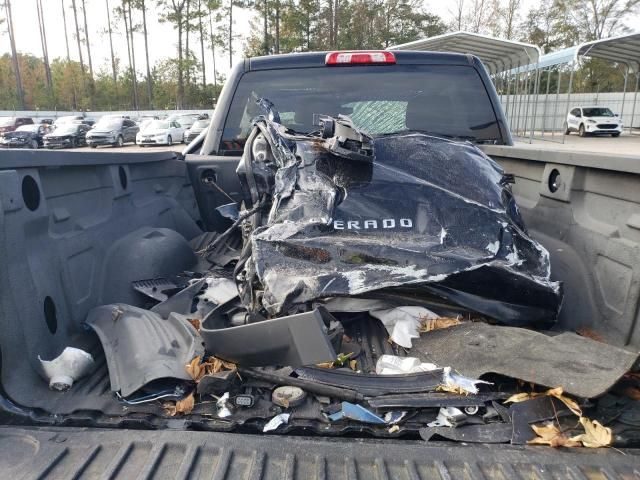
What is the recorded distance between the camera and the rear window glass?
3311 mm

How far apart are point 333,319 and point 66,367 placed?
3.21 feet

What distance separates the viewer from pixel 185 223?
3668mm

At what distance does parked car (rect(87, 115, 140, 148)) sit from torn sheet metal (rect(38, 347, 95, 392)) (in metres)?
32.0

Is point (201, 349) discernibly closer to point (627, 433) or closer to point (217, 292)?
point (217, 292)

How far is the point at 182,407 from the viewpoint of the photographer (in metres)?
1.65

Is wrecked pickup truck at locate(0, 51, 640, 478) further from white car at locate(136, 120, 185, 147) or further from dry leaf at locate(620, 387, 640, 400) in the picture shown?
white car at locate(136, 120, 185, 147)

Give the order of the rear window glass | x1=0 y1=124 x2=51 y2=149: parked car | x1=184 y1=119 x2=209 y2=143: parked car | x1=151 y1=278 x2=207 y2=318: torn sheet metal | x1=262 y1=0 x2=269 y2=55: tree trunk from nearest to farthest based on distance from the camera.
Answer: x1=151 y1=278 x2=207 y2=318: torn sheet metal, the rear window glass, x1=0 y1=124 x2=51 y2=149: parked car, x1=184 y1=119 x2=209 y2=143: parked car, x1=262 y1=0 x2=269 y2=55: tree trunk

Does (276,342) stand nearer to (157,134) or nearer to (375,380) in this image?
(375,380)

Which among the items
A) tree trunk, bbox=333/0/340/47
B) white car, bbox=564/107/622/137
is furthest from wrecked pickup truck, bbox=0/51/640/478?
tree trunk, bbox=333/0/340/47

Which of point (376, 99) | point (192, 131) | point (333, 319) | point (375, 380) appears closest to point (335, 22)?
point (192, 131)

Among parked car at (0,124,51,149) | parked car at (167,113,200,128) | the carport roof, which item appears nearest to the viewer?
the carport roof

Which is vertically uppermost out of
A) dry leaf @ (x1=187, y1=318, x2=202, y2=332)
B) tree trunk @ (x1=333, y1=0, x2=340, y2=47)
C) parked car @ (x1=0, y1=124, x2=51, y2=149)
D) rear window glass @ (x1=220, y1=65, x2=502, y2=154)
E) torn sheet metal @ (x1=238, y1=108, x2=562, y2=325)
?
tree trunk @ (x1=333, y1=0, x2=340, y2=47)

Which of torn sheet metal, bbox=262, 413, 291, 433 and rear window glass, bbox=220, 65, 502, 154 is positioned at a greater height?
rear window glass, bbox=220, 65, 502, 154

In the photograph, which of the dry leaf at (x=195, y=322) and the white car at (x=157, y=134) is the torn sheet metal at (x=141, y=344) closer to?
the dry leaf at (x=195, y=322)
